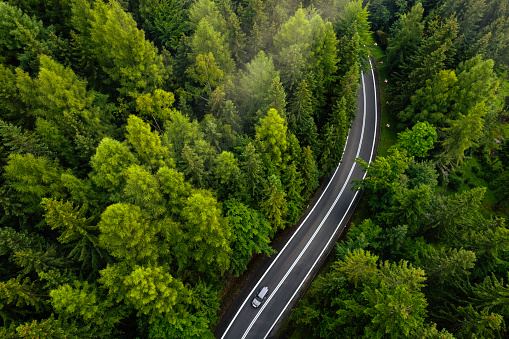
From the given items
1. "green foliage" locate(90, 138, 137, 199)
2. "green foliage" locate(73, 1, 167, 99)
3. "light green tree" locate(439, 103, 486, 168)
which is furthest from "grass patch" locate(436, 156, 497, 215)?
"green foliage" locate(73, 1, 167, 99)

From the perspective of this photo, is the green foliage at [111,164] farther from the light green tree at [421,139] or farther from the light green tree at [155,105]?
the light green tree at [421,139]

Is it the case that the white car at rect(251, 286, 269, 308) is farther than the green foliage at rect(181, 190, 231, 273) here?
Yes

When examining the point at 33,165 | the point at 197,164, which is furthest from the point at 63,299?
the point at 197,164

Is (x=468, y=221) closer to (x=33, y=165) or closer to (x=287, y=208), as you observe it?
(x=287, y=208)

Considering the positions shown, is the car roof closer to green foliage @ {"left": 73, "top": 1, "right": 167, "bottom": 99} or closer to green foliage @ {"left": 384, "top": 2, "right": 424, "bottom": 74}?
green foliage @ {"left": 73, "top": 1, "right": 167, "bottom": 99}

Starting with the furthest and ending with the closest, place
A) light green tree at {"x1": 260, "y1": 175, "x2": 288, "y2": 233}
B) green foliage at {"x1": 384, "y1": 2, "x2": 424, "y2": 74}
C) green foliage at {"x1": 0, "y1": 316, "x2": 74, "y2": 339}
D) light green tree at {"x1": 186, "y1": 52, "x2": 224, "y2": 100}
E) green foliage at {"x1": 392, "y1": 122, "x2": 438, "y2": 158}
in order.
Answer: green foliage at {"x1": 384, "y1": 2, "x2": 424, "y2": 74} < green foliage at {"x1": 392, "y1": 122, "x2": 438, "y2": 158} < light green tree at {"x1": 186, "y1": 52, "x2": 224, "y2": 100} < light green tree at {"x1": 260, "y1": 175, "x2": 288, "y2": 233} < green foliage at {"x1": 0, "y1": 316, "x2": 74, "y2": 339}

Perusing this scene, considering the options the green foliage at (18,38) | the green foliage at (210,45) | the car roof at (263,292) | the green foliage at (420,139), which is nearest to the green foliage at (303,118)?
the green foliage at (210,45)
